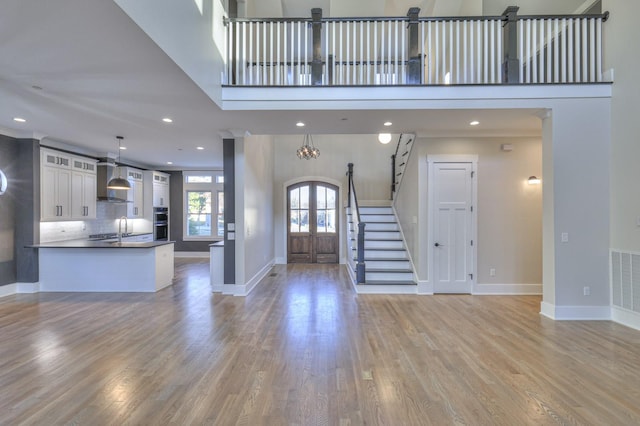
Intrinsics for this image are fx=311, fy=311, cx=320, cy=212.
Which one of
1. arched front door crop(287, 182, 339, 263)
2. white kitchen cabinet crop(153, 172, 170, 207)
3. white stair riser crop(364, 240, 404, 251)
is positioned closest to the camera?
white stair riser crop(364, 240, 404, 251)

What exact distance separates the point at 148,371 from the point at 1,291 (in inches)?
184

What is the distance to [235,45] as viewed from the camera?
450 centimetres

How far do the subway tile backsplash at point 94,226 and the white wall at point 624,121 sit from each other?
9.38 meters

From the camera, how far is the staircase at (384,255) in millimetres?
5578

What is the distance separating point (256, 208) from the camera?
643cm

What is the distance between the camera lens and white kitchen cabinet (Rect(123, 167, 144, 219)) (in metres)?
8.25

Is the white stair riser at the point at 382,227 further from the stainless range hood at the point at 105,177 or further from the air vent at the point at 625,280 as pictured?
the stainless range hood at the point at 105,177

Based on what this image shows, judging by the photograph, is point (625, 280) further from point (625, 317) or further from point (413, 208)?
point (413, 208)

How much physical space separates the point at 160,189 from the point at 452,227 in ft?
26.8

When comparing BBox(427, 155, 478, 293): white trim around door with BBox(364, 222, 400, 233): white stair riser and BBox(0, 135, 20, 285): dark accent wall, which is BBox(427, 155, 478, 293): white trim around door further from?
BBox(0, 135, 20, 285): dark accent wall

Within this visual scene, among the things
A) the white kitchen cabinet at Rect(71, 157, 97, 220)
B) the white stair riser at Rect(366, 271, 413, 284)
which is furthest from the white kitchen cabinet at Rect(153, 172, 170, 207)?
the white stair riser at Rect(366, 271, 413, 284)

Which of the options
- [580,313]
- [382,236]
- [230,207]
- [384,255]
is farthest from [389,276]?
[230,207]

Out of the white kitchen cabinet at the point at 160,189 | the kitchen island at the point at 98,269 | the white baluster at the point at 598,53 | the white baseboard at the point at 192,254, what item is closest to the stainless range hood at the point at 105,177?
the white kitchen cabinet at the point at 160,189

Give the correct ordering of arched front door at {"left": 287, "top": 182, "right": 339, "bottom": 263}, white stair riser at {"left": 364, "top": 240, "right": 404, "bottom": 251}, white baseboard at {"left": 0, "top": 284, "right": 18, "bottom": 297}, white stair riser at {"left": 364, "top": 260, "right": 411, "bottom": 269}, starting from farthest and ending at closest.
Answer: arched front door at {"left": 287, "top": 182, "right": 339, "bottom": 263}, white stair riser at {"left": 364, "top": 240, "right": 404, "bottom": 251}, white stair riser at {"left": 364, "top": 260, "right": 411, "bottom": 269}, white baseboard at {"left": 0, "top": 284, "right": 18, "bottom": 297}
